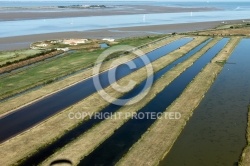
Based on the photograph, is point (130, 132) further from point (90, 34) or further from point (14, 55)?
point (90, 34)

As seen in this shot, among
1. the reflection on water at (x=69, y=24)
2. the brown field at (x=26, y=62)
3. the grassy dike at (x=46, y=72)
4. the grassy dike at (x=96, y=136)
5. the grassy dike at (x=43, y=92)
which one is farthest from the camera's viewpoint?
the reflection on water at (x=69, y=24)

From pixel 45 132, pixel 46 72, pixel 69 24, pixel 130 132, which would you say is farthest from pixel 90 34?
pixel 130 132

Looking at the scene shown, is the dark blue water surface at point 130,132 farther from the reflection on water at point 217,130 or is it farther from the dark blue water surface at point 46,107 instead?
the dark blue water surface at point 46,107

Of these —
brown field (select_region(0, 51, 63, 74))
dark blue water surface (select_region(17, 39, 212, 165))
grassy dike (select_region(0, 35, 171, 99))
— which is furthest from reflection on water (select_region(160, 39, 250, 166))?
brown field (select_region(0, 51, 63, 74))

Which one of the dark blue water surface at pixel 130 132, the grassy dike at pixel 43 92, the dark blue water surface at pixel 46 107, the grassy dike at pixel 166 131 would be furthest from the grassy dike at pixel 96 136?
the grassy dike at pixel 43 92

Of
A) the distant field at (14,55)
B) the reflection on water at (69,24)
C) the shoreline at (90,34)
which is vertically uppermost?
the reflection on water at (69,24)

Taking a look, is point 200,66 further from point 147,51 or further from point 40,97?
point 40,97
